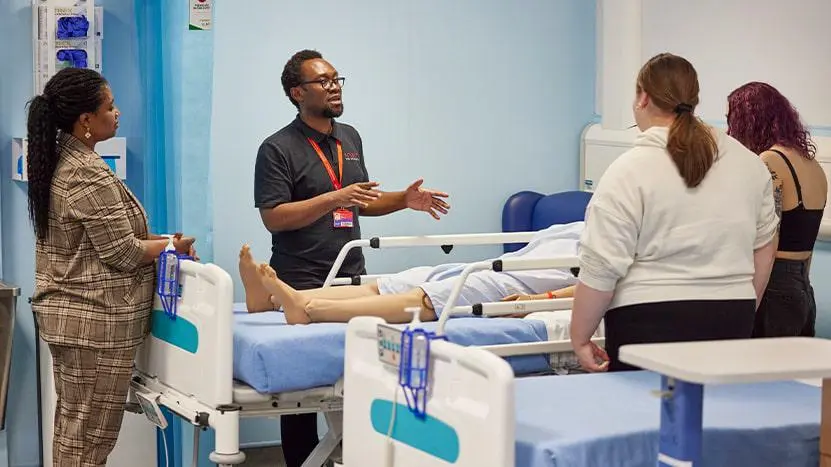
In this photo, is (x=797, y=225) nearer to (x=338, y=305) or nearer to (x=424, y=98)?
(x=338, y=305)

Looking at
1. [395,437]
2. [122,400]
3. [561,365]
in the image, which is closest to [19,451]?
[122,400]

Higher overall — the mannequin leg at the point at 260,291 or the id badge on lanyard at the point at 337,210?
the id badge on lanyard at the point at 337,210

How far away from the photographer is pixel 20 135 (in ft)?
15.9

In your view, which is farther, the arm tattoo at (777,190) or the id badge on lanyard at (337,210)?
the id badge on lanyard at (337,210)

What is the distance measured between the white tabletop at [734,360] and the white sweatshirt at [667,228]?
0.44m

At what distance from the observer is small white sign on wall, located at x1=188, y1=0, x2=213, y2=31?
4301 mm

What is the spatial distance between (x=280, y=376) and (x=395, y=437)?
78cm

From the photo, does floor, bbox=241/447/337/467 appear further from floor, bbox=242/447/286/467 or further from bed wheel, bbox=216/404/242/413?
bed wheel, bbox=216/404/242/413

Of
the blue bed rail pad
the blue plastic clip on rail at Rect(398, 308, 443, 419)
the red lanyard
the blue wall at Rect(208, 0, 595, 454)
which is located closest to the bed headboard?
the blue wall at Rect(208, 0, 595, 454)

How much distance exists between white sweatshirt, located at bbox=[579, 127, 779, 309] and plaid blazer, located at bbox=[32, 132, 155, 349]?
5.04ft

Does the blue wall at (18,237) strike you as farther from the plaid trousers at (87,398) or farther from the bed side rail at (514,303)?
the bed side rail at (514,303)

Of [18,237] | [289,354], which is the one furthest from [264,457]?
[289,354]

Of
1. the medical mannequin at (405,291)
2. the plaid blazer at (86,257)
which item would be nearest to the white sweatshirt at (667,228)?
the medical mannequin at (405,291)

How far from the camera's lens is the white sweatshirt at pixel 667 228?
108 inches
